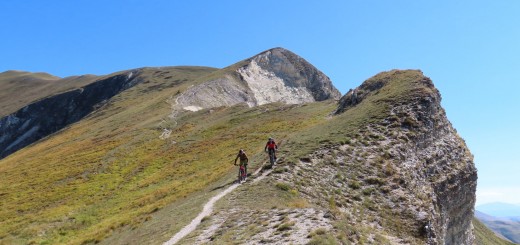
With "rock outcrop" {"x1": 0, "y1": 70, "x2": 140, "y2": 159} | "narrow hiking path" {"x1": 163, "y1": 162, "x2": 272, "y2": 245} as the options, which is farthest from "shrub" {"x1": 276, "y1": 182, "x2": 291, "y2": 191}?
"rock outcrop" {"x1": 0, "y1": 70, "x2": 140, "y2": 159}

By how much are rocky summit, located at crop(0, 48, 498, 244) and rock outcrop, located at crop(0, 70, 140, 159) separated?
99190mm

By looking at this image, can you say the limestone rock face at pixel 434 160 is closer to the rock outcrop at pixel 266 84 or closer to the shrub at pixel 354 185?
the shrub at pixel 354 185

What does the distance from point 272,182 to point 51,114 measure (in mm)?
181202

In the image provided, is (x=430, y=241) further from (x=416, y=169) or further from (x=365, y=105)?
(x=365, y=105)

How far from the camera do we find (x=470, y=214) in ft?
149

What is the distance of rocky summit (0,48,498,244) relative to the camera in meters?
23.7

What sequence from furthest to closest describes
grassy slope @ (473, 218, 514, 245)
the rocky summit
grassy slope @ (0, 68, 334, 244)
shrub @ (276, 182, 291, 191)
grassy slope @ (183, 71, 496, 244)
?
grassy slope @ (473, 218, 514, 245) → grassy slope @ (0, 68, 334, 244) → shrub @ (276, 182, 291, 191) → the rocky summit → grassy slope @ (183, 71, 496, 244)

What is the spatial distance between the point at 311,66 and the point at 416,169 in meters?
127

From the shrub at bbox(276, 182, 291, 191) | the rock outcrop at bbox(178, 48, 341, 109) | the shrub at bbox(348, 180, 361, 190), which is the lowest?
the shrub at bbox(276, 182, 291, 191)

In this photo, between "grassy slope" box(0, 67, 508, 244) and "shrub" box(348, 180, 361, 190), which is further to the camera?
"grassy slope" box(0, 67, 508, 244)

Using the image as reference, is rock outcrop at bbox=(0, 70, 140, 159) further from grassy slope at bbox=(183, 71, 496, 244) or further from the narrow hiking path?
the narrow hiking path

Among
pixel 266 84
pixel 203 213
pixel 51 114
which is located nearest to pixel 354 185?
pixel 203 213

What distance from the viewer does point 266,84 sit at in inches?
5763

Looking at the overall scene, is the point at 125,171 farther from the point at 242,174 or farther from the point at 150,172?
the point at 242,174
